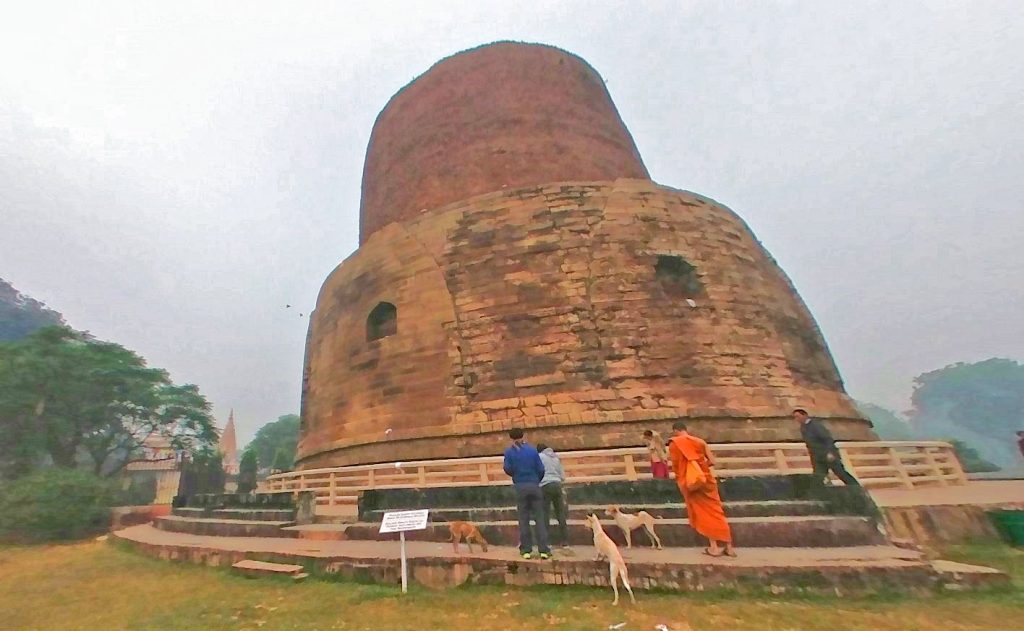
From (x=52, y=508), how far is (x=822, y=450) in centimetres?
1754

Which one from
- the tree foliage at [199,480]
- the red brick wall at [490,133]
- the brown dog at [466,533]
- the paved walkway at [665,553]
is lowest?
the paved walkway at [665,553]

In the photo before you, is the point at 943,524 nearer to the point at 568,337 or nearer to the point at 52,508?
the point at 568,337

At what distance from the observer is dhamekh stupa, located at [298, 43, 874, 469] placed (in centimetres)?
881

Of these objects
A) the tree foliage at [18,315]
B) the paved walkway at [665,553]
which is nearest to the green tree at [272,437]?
the tree foliage at [18,315]

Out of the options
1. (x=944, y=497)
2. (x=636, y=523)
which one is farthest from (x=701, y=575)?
(x=944, y=497)

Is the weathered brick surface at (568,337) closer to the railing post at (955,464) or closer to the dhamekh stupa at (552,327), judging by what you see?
the dhamekh stupa at (552,327)

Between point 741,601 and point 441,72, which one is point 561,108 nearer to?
point 441,72

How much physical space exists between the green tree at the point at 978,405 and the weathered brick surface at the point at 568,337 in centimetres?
9341

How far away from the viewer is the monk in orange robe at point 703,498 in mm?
3865

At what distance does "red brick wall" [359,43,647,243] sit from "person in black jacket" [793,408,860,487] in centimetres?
945

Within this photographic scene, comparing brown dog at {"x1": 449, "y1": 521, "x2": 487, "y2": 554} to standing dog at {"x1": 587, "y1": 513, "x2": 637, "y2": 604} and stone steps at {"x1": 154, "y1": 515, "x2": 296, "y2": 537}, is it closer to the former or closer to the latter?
standing dog at {"x1": 587, "y1": 513, "x2": 637, "y2": 604}

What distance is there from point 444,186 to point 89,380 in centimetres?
2092

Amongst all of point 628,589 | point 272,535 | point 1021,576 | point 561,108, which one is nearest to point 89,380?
point 272,535

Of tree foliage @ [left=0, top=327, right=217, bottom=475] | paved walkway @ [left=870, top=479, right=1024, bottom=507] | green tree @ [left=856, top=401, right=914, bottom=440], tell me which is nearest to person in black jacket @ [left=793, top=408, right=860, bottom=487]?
paved walkway @ [left=870, top=479, right=1024, bottom=507]
